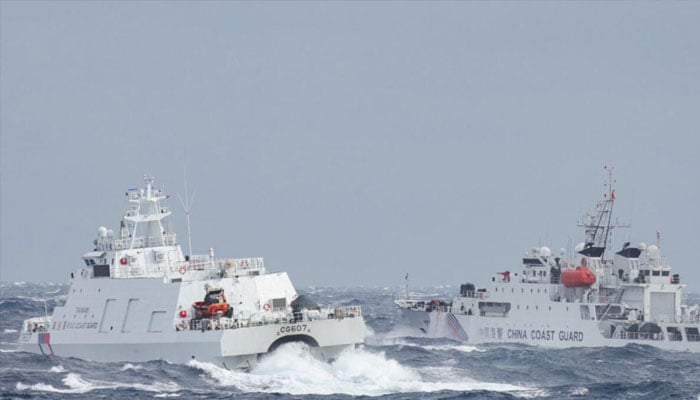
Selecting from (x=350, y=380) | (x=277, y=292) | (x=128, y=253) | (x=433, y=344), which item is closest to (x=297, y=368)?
(x=350, y=380)

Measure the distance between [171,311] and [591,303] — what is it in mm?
32131

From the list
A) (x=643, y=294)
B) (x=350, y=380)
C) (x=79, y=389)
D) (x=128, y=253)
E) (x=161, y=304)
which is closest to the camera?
(x=79, y=389)

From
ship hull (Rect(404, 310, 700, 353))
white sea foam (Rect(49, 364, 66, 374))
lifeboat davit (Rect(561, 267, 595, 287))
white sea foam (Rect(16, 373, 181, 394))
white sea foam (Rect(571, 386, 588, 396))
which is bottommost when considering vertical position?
white sea foam (Rect(16, 373, 181, 394))

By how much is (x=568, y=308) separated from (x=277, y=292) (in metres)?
27.2

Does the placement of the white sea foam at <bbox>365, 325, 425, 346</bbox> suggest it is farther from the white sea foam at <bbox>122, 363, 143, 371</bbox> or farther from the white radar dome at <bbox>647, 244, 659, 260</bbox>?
the white sea foam at <bbox>122, 363, 143, 371</bbox>

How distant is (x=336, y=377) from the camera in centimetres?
4659


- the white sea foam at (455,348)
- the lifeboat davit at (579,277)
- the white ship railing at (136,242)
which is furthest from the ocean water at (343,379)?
the lifeboat davit at (579,277)

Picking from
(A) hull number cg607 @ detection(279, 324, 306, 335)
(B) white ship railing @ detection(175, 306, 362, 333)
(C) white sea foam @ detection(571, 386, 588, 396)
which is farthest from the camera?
(A) hull number cg607 @ detection(279, 324, 306, 335)

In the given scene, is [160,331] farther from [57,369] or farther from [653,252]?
[653,252]

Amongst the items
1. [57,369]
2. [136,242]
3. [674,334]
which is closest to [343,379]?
[57,369]

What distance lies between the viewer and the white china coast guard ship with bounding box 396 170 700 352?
7288cm

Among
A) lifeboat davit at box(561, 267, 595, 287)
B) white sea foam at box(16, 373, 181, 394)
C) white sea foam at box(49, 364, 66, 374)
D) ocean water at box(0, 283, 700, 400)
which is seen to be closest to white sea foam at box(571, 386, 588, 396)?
ocean water at box(0, 283, 700, 400)

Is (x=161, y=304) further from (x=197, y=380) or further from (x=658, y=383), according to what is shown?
(x=658, y=383)

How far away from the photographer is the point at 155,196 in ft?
184
